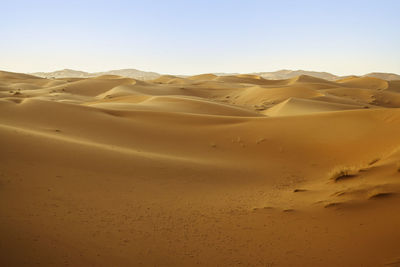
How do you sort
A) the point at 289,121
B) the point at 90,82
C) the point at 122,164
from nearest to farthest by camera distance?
the point at 122,164
the point at 289,121
the point at 90,82

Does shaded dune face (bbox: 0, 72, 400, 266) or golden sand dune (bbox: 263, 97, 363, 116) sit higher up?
golden sand dune (bbox: 263, 97, 363, 116)

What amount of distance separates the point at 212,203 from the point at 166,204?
66 cm

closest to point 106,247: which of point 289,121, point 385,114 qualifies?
point 289,121

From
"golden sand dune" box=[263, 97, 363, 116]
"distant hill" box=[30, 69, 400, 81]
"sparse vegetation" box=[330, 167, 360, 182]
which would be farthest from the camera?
"distant hill" box=[30, 69, 400, 81]

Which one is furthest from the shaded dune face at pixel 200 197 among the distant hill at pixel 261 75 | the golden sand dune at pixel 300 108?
the distant hill at pixel 261 75

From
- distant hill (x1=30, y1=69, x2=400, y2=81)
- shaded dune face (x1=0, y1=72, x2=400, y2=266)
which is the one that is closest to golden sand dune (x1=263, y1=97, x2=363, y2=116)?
shaded dune face (x1=0, y1=72, x2=400, y2=266)

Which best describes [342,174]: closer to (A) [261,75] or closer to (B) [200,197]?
(B) [200,197]

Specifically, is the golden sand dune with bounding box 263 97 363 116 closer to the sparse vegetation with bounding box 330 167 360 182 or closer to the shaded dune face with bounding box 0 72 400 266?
the shaded dune face with bounding box 0 72 400 266

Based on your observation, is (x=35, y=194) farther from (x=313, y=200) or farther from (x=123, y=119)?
(x=123, y=119)

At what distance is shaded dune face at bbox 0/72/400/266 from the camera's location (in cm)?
323

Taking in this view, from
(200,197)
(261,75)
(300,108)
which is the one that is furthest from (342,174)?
(261,75)

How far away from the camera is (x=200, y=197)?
16.4ft

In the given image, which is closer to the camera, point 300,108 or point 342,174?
point 342,174

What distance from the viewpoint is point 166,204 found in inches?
179
